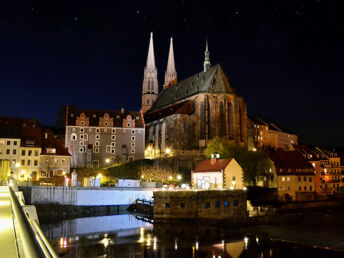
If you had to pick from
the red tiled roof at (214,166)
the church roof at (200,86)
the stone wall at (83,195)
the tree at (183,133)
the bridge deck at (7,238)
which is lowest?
the stone wall at (83,195)

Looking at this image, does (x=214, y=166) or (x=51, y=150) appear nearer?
(x=214, y=166)

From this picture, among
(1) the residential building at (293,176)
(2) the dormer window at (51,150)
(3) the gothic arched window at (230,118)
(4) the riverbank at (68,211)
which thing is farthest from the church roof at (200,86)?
(4) the riverbank at (68,211)

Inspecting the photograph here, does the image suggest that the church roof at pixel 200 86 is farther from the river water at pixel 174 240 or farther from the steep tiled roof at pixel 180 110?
the river water at pixel 174 240

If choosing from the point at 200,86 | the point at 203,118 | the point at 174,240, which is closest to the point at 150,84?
the point at 200,86

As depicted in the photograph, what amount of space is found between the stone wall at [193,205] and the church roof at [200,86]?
165ft

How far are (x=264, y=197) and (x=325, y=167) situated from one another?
2914cm

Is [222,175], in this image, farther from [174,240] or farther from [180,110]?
[180,110]

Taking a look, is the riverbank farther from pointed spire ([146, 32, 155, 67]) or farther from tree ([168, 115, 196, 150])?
pointed spire ([146, 32, 155, 67])

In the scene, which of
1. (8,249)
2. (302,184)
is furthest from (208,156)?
(8,249)

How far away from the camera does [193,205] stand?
141 ft

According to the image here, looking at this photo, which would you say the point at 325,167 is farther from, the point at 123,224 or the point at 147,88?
the point at 147,88

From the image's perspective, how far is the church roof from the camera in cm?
9088

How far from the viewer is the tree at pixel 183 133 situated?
87.0 metres

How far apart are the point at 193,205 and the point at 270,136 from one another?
9989 cm
